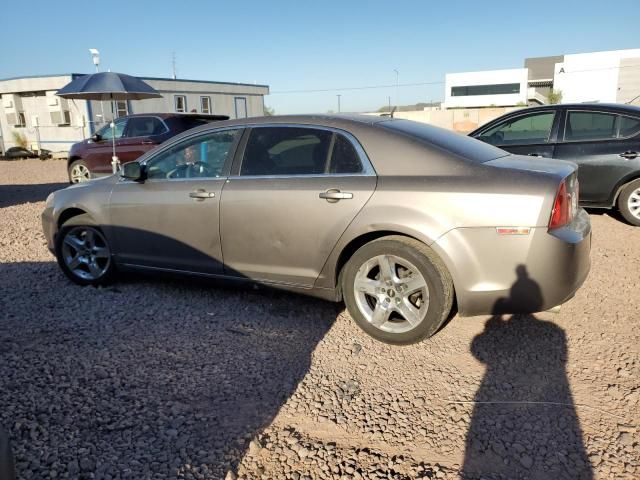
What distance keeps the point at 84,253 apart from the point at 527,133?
5.94m

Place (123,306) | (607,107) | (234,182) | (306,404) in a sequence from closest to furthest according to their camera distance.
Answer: (306,404)
(234,182)
(123,306)
(607,107)

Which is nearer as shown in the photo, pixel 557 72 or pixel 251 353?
pixel 251 353

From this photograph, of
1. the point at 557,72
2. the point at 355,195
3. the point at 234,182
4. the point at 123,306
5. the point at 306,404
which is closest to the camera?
the point at 306,404

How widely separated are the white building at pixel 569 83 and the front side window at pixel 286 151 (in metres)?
57.4

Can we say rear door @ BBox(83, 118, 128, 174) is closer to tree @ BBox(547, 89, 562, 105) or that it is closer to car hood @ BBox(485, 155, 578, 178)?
car hood @ BBox(485, 155, 578, 178)

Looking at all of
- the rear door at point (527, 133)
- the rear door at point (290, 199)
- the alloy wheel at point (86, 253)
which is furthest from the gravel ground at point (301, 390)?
the rear door at point (527, 133)

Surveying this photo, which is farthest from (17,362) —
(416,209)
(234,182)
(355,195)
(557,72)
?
(557,72)

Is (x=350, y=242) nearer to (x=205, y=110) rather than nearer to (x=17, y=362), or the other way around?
(x=17, y=362)

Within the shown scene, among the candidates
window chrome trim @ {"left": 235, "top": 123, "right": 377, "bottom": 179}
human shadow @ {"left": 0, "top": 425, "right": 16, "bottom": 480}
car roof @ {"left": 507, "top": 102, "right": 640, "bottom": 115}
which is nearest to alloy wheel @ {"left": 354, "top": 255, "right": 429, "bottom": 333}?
window chrome trim @ {"left": 235, "top": 123, "right": 377, "bottom": 179}

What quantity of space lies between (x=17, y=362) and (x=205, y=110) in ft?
77.8

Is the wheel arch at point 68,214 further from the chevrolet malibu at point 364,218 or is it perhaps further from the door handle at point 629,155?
the door handle at point 629,155

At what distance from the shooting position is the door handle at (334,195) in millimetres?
3603

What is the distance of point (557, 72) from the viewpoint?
210 feet

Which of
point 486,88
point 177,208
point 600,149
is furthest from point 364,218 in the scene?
point 486,88
